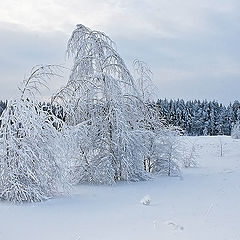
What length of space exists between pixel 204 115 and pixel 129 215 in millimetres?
68338

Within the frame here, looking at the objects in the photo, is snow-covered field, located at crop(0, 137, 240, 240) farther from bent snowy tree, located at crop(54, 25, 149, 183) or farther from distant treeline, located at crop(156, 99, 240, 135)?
distant treeline, located at crop(156, 99, 240, 135)

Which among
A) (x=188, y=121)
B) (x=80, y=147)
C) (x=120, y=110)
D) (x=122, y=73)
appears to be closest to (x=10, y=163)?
(x=80, y=147)

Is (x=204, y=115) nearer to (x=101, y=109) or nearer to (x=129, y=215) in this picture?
(x=101, y=109)

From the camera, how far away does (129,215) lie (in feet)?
28.2

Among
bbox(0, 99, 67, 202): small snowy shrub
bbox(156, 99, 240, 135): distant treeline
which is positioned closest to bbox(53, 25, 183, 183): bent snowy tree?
bbox(0, 99, 67, 202): small snowy shrub

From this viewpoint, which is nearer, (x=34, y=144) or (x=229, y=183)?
(x=34, y=144)

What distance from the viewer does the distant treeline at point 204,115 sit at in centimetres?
7156

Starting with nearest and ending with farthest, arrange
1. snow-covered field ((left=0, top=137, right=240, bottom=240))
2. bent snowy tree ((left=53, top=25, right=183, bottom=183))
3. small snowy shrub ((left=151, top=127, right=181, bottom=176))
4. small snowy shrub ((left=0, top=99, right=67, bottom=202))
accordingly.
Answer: snow-covered field ((left=0, top=137, right=240, bottom=240)) < small snowy shrub ((left=0, top=99, right=67, bottom=202)) < bent snowy tree ((left=53, top=25, right=183, bottom=183)) < small snowy shrub ((left=151, top=127, right=181, bottom=176))

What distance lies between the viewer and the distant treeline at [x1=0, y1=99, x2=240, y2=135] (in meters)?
71.6

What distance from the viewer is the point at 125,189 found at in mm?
12375

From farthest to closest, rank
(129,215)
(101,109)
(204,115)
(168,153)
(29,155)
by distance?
1. (204,115)
2. (168,153)
3. (101,109)
4. (29,155)
5. (129,215)

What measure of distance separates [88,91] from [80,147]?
191cm

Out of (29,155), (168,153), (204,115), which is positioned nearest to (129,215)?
(29,155)

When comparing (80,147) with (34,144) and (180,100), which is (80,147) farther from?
(180,100)
